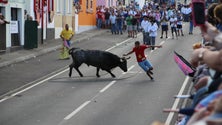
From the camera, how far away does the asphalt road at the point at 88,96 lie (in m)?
13.0

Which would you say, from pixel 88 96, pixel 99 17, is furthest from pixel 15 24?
pixel 99 17

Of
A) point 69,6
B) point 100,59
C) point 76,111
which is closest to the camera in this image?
point 76,111

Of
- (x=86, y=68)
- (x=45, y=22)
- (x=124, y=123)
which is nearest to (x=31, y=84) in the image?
(x=86, y=68)

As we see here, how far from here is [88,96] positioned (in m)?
16.3

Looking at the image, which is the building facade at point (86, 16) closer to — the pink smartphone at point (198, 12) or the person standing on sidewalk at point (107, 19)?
the person standing on sidewalk at point (107, 19)

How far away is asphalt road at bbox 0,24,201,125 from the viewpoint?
42.7 ft

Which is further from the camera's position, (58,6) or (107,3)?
(107,3)

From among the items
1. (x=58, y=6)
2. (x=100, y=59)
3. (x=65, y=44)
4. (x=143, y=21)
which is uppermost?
(x=58, y=6)

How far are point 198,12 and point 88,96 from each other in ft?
36.9

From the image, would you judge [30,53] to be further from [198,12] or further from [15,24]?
[198,12]

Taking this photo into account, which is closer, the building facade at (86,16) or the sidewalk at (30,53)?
the sidewalk at (30,53)

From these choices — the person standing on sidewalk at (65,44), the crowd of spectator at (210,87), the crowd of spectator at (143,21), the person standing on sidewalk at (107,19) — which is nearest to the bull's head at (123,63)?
the person standing on sidewalk at (65,44)

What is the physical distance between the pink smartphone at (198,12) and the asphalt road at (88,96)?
7.22 metres

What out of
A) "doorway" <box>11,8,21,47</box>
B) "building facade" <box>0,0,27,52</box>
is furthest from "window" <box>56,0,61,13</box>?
"doorway" <box>11,8,21,47</box>
